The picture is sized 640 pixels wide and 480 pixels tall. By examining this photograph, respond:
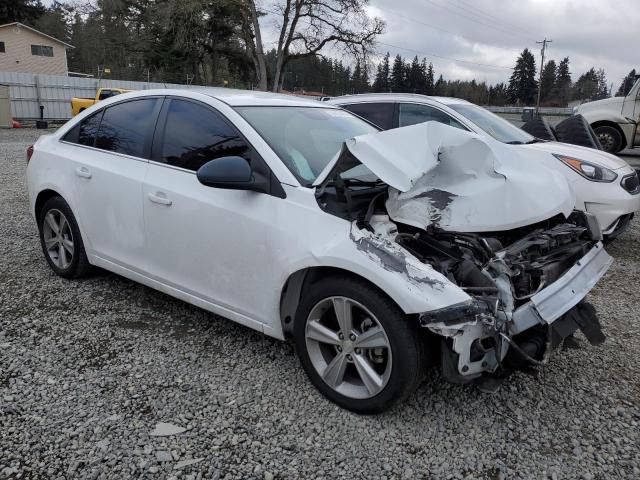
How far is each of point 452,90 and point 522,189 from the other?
260 ft

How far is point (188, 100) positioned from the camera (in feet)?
11.6

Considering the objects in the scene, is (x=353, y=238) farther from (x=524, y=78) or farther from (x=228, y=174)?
(x=524, y=78)

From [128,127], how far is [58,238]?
4.11ft

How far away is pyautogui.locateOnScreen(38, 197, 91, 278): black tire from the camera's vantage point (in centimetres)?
415

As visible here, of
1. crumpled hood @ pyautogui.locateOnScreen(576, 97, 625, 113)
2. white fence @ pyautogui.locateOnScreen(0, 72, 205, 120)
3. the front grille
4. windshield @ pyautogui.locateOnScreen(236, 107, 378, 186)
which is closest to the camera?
windshield @ pyautogui.locateOnScreen(236, 107, 378, 186)

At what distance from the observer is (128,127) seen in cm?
386

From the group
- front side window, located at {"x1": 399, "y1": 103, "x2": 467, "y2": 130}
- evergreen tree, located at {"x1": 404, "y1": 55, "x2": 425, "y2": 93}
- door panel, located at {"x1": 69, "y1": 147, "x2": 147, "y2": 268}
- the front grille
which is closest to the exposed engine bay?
door panel, located at {"x1": 69, "y1": 147, "x2": 147, "y2": 268}

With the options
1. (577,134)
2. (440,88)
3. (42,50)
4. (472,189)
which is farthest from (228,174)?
(440,88)

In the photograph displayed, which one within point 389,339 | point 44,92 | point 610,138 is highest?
point 610,138

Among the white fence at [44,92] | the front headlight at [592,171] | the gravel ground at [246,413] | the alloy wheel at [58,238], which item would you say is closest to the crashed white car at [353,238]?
the gravel ground at [246,413]

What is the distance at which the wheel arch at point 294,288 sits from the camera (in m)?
2.79

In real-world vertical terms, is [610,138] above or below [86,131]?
below

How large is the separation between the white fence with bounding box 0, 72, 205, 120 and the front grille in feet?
74.9

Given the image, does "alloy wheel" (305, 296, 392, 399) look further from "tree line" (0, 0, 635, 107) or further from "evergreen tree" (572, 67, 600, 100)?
"evergreen tree" (572, 67, 600, 100)
